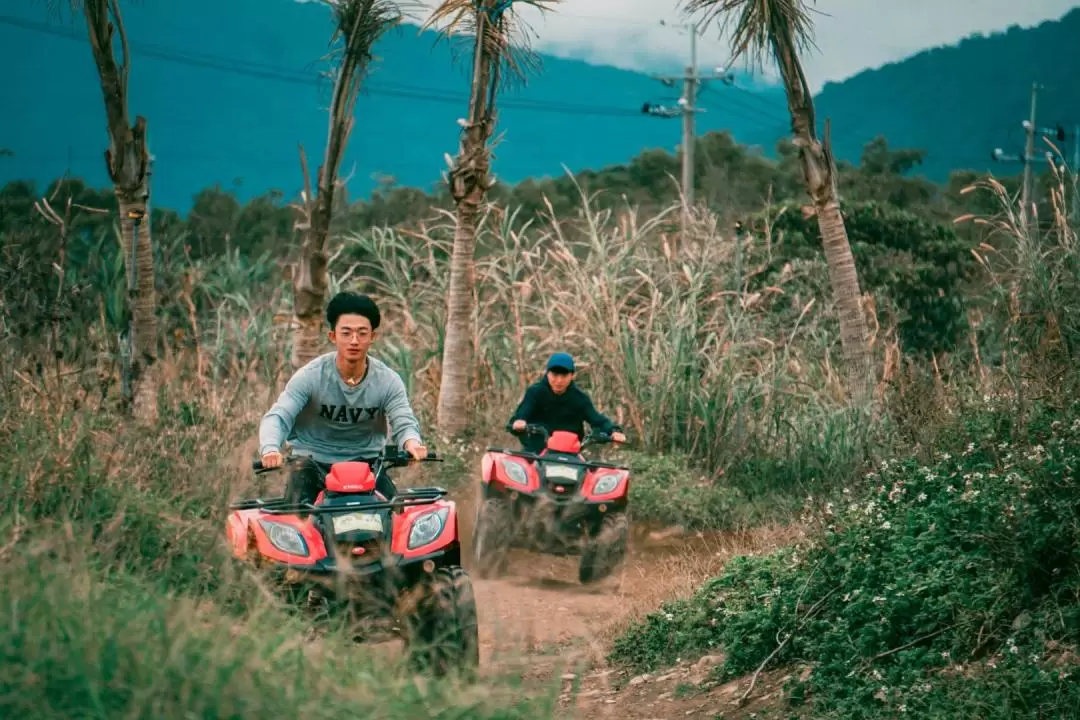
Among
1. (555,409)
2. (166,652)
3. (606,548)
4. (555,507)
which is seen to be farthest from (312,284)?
(166,652)

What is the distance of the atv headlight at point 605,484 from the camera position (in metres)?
9.51

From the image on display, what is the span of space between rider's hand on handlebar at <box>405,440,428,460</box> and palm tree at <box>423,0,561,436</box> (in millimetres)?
7138

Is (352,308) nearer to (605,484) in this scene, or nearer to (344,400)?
(344,400)

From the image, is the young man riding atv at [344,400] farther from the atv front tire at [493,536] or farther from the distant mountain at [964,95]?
the distant mountain at [964,95]

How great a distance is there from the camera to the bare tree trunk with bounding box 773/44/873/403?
43.1ft

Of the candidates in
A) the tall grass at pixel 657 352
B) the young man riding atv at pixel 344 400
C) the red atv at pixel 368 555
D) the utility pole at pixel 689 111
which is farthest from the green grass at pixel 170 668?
the utility pole at pixel 689 111

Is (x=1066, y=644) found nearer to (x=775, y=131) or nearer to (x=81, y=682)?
(x=81, y=682)

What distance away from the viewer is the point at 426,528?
6.12m

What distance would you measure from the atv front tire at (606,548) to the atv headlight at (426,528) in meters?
3.44

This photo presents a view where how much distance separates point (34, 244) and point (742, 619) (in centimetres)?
577

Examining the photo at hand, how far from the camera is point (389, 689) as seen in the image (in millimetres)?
4109

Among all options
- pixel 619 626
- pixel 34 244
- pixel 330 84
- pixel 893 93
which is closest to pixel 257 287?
pixel 330 84

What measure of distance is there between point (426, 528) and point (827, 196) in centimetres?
841

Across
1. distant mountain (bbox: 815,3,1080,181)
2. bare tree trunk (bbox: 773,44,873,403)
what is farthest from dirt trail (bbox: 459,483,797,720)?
distant mountain (bbox: 815,3,1080,181)
